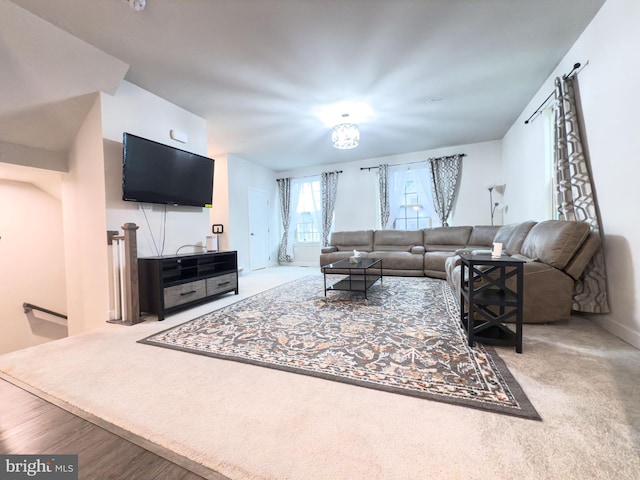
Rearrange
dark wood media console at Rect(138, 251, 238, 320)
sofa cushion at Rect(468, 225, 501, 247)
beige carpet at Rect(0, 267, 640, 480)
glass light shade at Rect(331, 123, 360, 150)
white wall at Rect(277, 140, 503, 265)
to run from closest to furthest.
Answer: beige carpet at Rect(0, 267, 640, 480) → dark wood media console at Rect(138, 251, 238, 320) → glass light shade at Rect(331, 123, 360, 150) → sofa cushion at Rect(468, 225, 501, 247) → white wall at Rect(277, 140, 503, 265)

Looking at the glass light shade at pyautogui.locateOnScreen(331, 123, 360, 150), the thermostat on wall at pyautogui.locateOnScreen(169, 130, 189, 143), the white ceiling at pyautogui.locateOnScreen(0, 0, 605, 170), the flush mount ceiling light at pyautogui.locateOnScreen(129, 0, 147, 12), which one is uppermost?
the white ceiling at pyautogui.locateOnScreen(0, 0, 605, 170)

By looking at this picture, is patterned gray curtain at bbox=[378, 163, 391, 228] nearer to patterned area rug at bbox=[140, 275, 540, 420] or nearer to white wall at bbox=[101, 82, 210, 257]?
patterned area rug at bbox=[140, 275, 540, 420]

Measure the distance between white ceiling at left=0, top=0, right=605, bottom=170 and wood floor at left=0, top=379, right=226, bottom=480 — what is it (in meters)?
2.60

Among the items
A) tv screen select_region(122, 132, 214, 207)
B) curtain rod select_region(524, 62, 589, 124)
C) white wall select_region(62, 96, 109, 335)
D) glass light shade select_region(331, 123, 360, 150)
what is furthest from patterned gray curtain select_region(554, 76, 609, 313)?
white wall select_region(62, 96, 109, 335)

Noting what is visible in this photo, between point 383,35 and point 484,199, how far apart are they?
427cm

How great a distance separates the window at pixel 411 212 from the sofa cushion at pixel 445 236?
50 centimetres

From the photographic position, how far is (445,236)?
5156 mm

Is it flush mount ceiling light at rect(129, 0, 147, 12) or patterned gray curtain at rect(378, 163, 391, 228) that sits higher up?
flush mount ceiling light at rect(129, 0, 147, 12)

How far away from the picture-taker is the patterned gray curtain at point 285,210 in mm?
6883

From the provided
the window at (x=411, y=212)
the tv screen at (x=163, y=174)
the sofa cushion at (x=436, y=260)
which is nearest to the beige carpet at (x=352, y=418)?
the tv screen at (x=163, y=174)

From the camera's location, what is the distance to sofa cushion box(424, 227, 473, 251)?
5016mm

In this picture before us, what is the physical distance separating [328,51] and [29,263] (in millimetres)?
5194

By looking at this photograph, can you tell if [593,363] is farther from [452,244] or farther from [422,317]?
[452,244]

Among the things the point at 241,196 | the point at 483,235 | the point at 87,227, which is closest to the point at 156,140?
the point at 87,227
